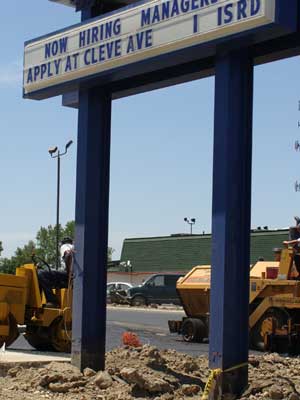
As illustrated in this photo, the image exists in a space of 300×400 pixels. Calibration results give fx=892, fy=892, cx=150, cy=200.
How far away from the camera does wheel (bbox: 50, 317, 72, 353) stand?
56.5ft

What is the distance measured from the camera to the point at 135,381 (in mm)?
10453

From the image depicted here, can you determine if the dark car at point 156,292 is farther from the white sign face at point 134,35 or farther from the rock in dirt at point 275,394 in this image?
the rock in dirt at point 275,394

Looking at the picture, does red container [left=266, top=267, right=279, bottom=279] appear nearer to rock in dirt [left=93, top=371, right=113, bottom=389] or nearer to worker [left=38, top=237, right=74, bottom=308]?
worker [left=38, top=237, right=74, bottom=308]

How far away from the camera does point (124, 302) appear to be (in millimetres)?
47406

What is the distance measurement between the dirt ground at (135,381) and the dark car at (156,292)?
3460 cm

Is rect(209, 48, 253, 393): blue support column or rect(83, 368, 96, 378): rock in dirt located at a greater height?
rect(209, 48, 253, 393): blue support column

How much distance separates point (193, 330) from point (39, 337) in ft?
18.5

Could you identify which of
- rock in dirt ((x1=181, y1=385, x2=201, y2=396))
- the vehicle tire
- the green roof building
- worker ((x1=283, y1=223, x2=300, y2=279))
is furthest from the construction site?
the green roof building

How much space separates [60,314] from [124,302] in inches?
1189

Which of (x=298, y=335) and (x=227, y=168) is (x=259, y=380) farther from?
(x=298, y=335)

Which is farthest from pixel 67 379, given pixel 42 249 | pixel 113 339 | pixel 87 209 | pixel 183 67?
pixel 42 249

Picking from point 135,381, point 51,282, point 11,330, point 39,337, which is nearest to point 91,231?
point 135,381

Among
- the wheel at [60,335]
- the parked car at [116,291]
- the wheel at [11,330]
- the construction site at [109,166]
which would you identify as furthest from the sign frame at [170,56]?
the parked car at [116,291]

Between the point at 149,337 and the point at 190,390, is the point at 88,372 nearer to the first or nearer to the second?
the point at 190,390
